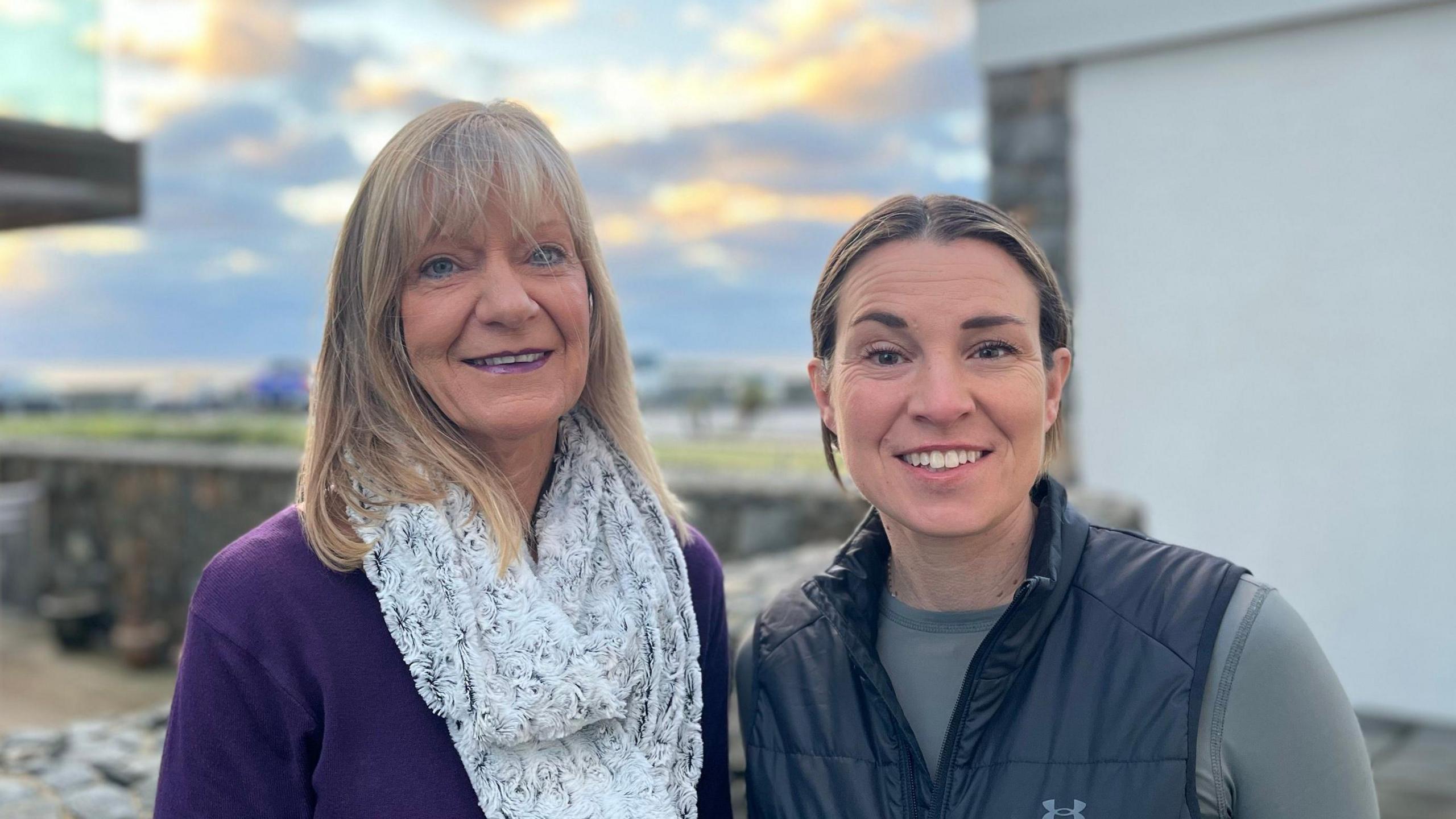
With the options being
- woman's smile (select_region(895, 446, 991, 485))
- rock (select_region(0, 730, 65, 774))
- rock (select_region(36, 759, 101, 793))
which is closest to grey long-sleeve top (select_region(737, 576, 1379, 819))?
woman's smile (select_region(895, 446, 991, 485))

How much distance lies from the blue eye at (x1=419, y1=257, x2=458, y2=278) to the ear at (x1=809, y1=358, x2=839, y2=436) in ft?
1.88

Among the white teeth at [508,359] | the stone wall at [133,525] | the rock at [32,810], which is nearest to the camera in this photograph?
the white teeth at [508,359]

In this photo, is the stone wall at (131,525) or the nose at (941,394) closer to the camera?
the nose at (941,394)

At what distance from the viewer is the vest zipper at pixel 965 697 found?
1425mm

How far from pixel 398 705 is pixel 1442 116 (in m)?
4.47

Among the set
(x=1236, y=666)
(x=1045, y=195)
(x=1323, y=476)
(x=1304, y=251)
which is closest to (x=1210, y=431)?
(x=1323, y=476)

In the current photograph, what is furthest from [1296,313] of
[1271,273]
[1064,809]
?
[1064,809]

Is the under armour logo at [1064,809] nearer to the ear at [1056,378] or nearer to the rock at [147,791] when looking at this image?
the ear at [1056,378]

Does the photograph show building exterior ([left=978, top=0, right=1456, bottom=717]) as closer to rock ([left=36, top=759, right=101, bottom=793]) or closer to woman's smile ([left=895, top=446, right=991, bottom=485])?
woman's smile ([left=895, top=446, right=991, bottom=485])

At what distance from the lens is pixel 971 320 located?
4.90 ft

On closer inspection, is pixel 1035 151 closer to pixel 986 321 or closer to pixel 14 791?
pixel 986 321

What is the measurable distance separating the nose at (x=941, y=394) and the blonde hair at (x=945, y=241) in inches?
6.8

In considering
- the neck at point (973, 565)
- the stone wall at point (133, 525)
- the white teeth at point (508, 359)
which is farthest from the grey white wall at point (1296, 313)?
the white teeth at point (508, 359)

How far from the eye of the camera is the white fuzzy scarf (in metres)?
1.42
